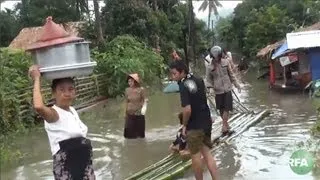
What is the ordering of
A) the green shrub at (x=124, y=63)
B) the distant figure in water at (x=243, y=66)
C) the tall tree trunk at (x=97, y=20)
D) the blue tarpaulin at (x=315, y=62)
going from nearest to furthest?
the blue tarpaulin at (x=315, y=62), the green shrub at (x=124, y=63), the tall tree trunk at (x=97, y=20), the distant figure in water at (x=243, y=66)

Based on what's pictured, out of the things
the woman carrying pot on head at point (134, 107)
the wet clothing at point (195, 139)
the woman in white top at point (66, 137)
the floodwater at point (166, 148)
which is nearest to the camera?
the woman in white top at point (66, 137)

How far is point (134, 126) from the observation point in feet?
32.9

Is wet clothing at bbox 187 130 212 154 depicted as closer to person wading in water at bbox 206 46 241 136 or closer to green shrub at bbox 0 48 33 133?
person wading in water at bbox 206 46 241 136

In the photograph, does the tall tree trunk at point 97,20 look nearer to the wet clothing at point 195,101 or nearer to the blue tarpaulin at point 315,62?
the blue tarpaulin at point 315,62

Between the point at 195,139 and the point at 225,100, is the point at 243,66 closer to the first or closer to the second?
the point at 225,100

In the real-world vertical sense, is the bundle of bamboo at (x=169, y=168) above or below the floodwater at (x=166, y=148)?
above

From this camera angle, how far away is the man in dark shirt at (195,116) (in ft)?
20.0

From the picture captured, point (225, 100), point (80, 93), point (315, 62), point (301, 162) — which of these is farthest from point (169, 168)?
point (315, 62)

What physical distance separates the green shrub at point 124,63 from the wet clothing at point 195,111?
48.6 feet

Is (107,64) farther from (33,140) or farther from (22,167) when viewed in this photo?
(22,167)

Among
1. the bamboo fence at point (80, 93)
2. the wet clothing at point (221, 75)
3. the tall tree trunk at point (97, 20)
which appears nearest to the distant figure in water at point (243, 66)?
the tall tree trunk at point (97, 20)

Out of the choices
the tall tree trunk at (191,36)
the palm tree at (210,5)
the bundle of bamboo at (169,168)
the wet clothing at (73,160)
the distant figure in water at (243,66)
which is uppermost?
the palm tree at (210,5)

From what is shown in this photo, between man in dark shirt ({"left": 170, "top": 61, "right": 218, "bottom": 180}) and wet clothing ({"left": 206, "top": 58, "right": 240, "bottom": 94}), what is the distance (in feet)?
10.3

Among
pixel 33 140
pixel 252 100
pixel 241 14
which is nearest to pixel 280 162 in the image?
pixel 33 140
